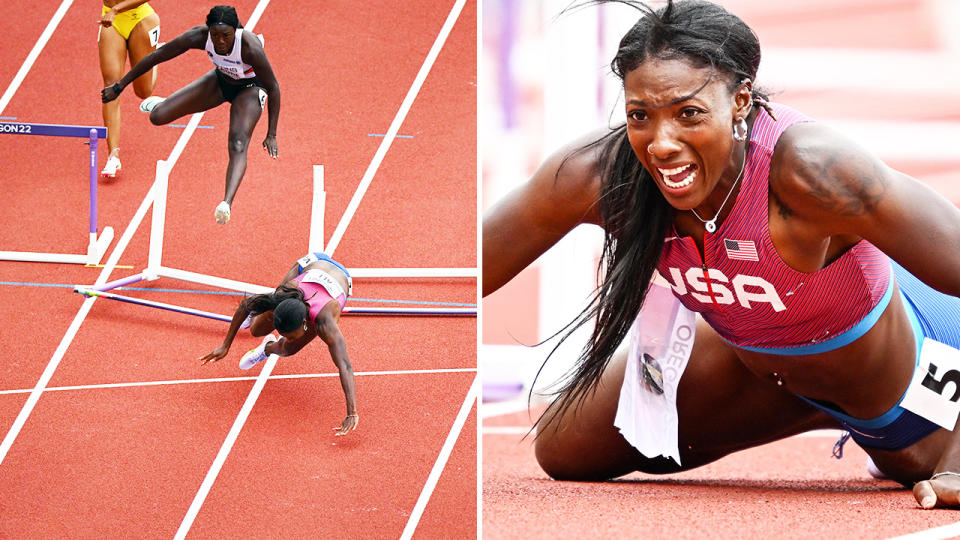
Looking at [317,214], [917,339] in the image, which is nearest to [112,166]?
[317,214]

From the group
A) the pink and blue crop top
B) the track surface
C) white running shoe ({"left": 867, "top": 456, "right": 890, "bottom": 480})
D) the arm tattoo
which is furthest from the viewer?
white running shoe ({"left": 867, "top": 456, "right": 890, "bottom": 480})

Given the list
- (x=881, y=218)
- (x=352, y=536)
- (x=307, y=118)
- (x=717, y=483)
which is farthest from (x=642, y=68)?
(x=717, y=483)

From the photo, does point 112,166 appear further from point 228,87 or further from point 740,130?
point 740,130

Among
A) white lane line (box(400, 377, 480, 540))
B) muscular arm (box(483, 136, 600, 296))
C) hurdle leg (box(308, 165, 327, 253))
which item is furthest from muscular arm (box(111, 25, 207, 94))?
white lane line (box(400, 377, 480, 540))

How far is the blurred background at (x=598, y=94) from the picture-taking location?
4.12 m

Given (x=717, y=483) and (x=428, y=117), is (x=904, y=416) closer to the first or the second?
(x=717, y=483)

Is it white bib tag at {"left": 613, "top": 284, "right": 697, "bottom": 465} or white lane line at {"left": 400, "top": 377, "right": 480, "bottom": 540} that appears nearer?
white lane line at {"left": 400, "top": 377, "right": 480, "bottom": 540}

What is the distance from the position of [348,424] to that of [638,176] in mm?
756

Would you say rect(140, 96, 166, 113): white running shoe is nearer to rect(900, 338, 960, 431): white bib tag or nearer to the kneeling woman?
the kneeling woman

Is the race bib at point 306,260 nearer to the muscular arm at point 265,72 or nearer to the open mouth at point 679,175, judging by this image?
the muscular arm at point 265,72

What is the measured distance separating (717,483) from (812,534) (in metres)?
0.78

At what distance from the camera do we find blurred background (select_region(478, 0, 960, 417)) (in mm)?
4121

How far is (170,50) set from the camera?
2.28 m

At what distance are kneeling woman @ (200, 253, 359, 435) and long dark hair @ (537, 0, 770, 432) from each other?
510mm
